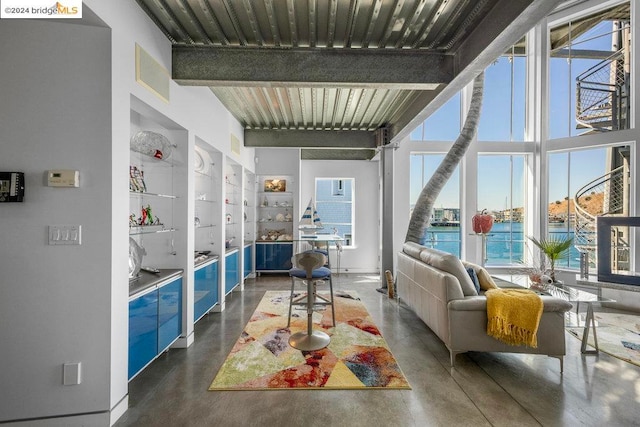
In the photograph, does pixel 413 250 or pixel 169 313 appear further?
pixel 413 250

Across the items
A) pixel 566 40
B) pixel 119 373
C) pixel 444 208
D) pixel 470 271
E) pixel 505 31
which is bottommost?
pixel 119 373

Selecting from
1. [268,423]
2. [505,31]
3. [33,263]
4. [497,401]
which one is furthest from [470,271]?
[33,263]

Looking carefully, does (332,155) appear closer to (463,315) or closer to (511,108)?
(511,108)

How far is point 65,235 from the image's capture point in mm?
1795

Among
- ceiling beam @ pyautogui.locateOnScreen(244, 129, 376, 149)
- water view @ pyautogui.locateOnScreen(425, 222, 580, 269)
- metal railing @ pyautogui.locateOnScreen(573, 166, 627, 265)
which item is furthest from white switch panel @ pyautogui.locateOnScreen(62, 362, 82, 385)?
metal railing @ pyautogui.locateOnScreen(573, 166, 627, 265)

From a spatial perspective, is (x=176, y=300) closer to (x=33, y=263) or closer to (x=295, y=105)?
(x=33, y=263)

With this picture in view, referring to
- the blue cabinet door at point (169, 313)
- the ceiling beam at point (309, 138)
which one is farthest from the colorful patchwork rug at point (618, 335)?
the blue cabinet door at point (169, 313)

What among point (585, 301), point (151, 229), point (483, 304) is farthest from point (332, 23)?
point (585, 301)

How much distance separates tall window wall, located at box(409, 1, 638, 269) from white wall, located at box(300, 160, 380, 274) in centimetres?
106

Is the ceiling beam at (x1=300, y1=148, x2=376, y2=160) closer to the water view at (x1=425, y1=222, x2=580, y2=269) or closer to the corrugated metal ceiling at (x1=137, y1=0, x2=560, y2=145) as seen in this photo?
the water view at (x1=425, y1=222, x2=580, y2=269)

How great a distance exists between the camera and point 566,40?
5605mm

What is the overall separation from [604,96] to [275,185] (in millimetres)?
6683

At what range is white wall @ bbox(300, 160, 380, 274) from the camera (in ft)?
22.7

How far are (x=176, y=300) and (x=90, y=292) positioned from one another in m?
1.03
